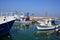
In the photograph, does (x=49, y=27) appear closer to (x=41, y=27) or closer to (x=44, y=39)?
(x=41, y=27)

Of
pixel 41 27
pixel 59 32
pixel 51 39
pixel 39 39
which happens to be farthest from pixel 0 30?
pixel 41 27

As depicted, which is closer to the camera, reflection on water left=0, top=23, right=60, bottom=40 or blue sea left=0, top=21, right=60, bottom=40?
blue sea left=0, top=21, right=60, bottom=40

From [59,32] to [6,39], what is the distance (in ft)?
32.6

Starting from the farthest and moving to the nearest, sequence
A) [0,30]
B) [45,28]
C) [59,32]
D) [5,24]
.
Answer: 1. [45,28]
2. [59,32]
3. [5,24]
4. [0,30]

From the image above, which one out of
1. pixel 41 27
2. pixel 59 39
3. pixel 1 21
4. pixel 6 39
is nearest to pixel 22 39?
pixel 6 39

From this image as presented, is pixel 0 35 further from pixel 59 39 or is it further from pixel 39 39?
pixel 59 39

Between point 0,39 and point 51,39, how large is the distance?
6978 millimetres

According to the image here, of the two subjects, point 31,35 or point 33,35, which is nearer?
point 31,35

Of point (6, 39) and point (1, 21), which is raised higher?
point (1, 21)

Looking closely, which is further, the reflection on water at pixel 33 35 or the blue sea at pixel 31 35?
the reflection on water at pixel 33 35

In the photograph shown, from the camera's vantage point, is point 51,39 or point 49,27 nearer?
point 51,39

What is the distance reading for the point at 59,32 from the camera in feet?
80.7

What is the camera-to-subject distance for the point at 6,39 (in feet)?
61.5

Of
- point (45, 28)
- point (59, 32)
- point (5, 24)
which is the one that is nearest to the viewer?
point (5, 24)
